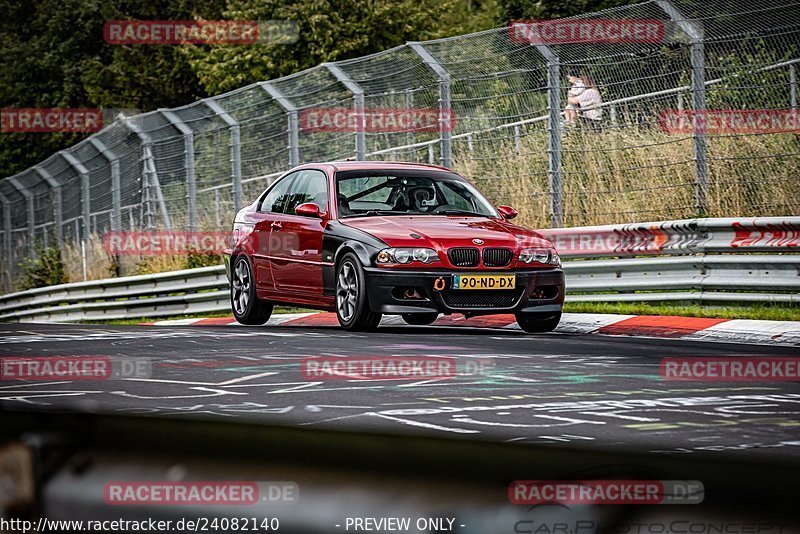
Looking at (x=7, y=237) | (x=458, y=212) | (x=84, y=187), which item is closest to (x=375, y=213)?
(x=458, y=212)

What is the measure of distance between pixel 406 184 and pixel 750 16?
3.75 meters

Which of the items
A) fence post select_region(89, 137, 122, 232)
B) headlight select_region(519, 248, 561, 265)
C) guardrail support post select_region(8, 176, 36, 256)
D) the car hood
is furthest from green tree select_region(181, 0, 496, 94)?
headlight select_region(519, 248, 561, 265)

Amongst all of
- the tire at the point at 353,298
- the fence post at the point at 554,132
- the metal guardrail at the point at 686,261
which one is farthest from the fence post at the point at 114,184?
the tire at the point at 353,298

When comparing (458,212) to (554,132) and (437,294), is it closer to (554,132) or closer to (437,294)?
(437,294)

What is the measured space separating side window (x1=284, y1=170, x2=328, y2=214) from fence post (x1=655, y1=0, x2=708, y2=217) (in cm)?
370

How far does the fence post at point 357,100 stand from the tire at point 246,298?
384 cm

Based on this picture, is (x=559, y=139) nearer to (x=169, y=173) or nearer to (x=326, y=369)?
(x=326, y=369)

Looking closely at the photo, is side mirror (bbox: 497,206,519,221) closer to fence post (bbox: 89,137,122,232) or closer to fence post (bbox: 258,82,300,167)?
fence post (bbox: 258,82,300,167)

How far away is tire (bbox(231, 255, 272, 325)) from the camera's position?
13562 millimetres

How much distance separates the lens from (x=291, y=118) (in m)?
18.5

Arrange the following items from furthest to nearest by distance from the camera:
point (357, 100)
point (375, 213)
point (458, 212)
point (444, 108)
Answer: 1. point (357, 100)
2. point (444, 108)
3. point (458, 212)
4. point (375, 213)

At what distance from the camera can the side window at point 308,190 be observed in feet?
41.0

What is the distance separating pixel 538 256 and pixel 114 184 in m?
15.3

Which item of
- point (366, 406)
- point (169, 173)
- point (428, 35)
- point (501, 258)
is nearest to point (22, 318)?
point (169, 173)
